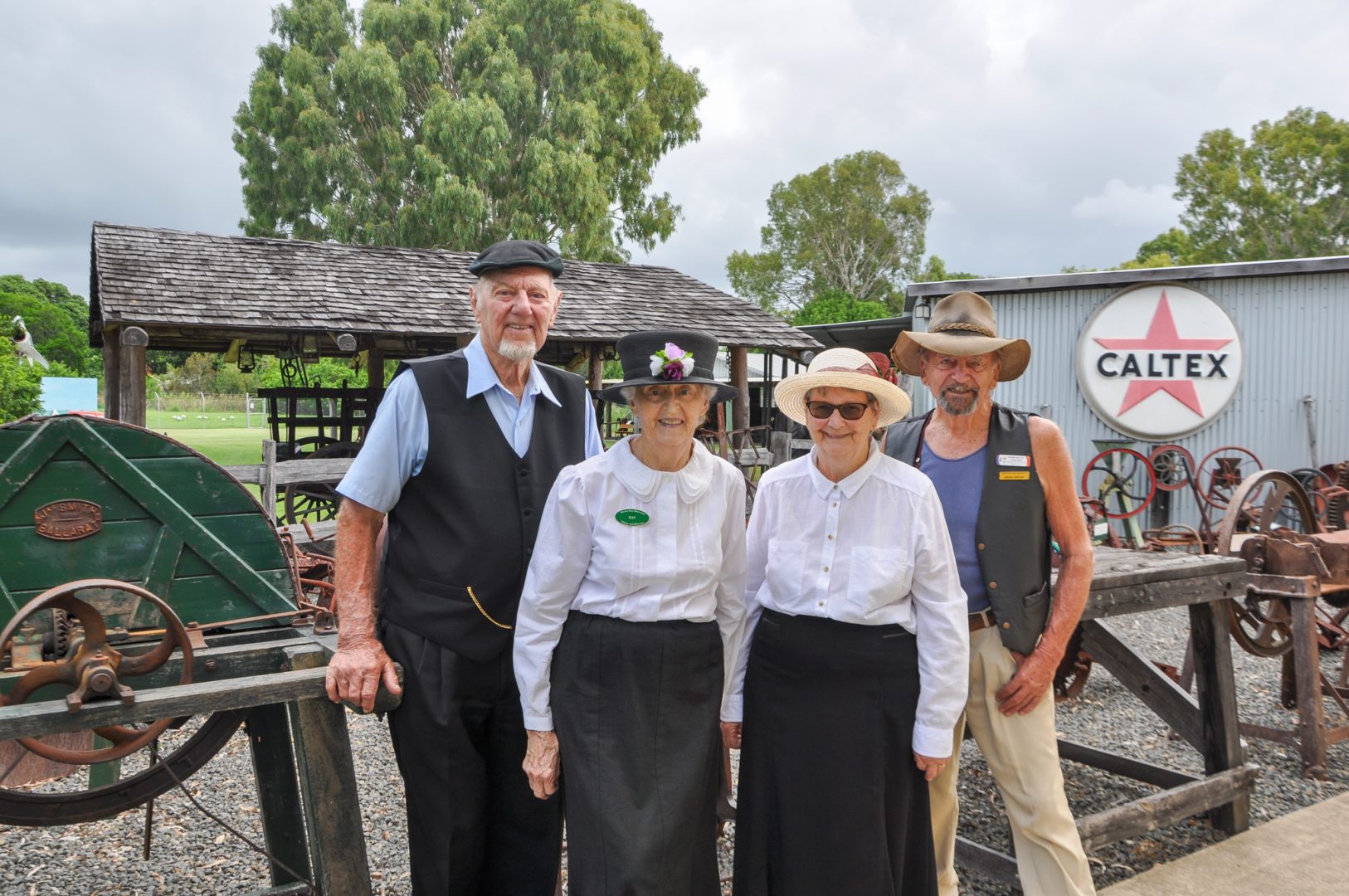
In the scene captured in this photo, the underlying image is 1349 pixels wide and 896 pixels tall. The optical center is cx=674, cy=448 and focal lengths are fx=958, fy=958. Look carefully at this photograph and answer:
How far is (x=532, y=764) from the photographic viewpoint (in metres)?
2.24

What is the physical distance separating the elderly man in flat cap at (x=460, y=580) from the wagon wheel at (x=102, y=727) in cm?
49

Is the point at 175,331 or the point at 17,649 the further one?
the point at 175,331

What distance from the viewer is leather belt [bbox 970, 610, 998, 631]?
270 cm

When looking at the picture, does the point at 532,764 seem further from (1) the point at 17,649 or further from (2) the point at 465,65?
(2) the point at 465,65

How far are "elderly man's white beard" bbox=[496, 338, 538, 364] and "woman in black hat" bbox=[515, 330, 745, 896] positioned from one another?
0.99 feet

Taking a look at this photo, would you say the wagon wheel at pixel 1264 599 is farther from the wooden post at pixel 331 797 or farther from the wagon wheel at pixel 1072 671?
the wooden post at pixel 331 797

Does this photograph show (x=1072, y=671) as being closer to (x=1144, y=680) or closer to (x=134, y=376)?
(x=1144, y=680)

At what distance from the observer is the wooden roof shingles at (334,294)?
405 inches

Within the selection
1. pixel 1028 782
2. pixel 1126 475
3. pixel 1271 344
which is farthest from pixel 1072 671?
pixel 1271 344

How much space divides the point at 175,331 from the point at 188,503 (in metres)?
10.6

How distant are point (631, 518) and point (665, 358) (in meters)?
0.37

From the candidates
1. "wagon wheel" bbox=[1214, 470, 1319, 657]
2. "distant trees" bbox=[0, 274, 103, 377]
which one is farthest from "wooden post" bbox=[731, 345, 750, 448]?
"distant trees" bbox=[0, 274, 103, 377]

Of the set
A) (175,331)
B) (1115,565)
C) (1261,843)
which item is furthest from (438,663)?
(175,331)

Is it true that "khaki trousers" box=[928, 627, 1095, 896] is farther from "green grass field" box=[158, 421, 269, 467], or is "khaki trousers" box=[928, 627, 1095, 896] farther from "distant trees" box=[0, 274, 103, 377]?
"distant trees" box=[0, 274, 103, 377]
